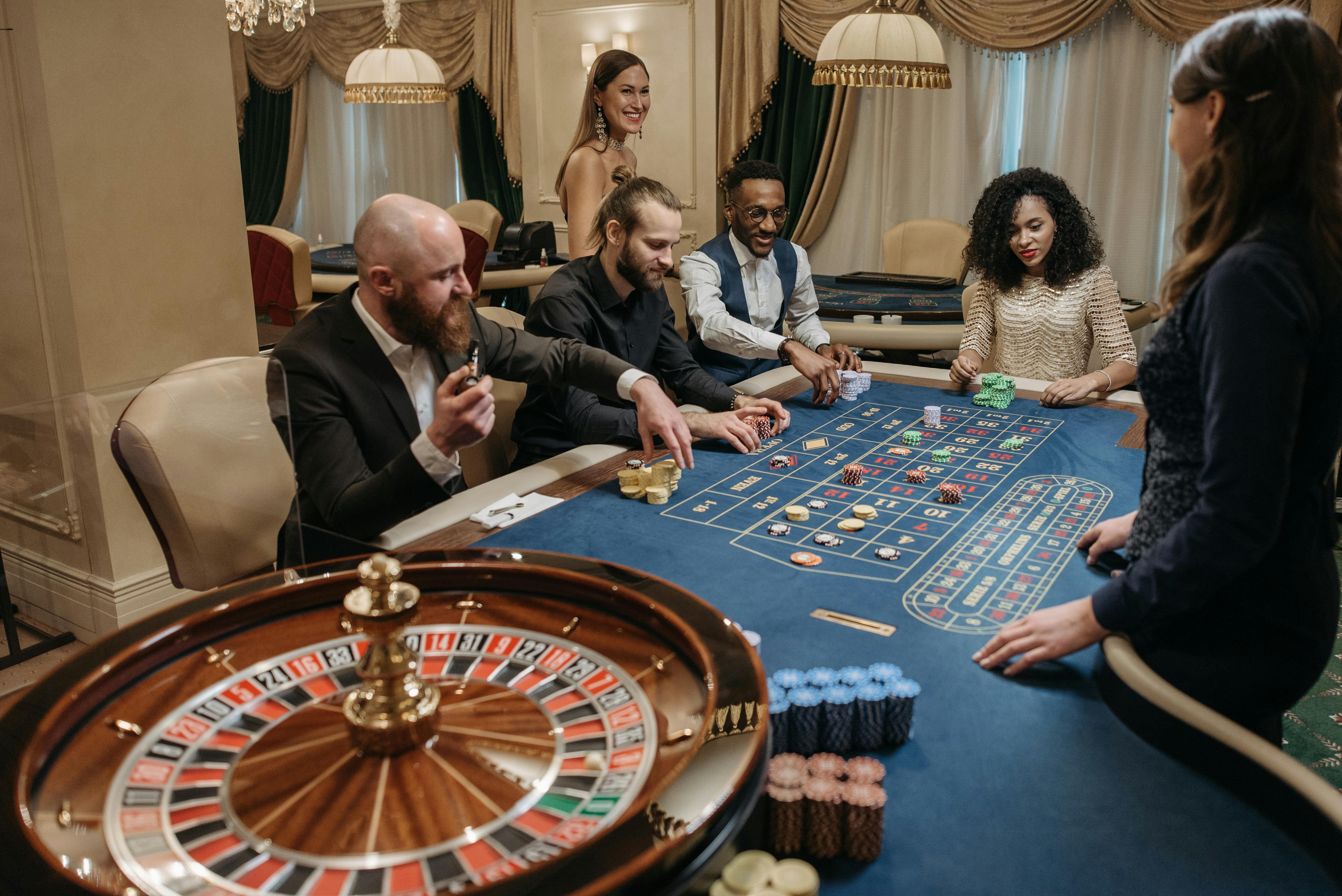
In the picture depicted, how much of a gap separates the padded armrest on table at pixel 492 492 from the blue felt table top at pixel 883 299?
2.56 metres

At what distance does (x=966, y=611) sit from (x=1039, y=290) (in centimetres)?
197

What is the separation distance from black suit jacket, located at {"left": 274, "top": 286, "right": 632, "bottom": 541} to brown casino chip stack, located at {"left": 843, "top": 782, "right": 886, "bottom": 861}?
3.11 feet

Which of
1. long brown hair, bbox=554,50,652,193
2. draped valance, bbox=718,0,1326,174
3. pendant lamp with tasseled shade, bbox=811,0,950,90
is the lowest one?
long brown hair, bbox=554,50,652,193

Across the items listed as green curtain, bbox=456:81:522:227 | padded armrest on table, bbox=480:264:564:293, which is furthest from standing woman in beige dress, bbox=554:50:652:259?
green curtain, bbox=456:81:522:227

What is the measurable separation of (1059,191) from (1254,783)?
2454 millimetres

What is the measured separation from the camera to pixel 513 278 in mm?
6141

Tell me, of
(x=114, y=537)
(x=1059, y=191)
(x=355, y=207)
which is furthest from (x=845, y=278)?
(x=355, y=207)

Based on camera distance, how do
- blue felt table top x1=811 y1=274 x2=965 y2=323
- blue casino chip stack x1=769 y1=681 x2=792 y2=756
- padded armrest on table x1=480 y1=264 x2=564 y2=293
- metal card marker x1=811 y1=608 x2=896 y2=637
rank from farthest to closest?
padded armrest on table x1=480 y1=264 x2=564 y2=293, blue felt table top x1=811 y1=274 x2=965 y2=323, metal card marker x1=811 y1=608 x2=896 y2=637, blue casino chip stack x1=769 y1=681 x2=792 y2=756

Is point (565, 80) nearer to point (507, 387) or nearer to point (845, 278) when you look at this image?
point (845, 278)

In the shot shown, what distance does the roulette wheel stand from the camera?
68cm

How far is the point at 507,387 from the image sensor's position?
2.65 metres

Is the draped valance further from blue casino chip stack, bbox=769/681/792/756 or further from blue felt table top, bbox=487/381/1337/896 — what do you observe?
blue casino chip stack, bbox=769/681/792/756

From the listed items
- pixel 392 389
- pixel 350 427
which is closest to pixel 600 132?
pixel 392 389

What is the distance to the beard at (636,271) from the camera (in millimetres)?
2717
